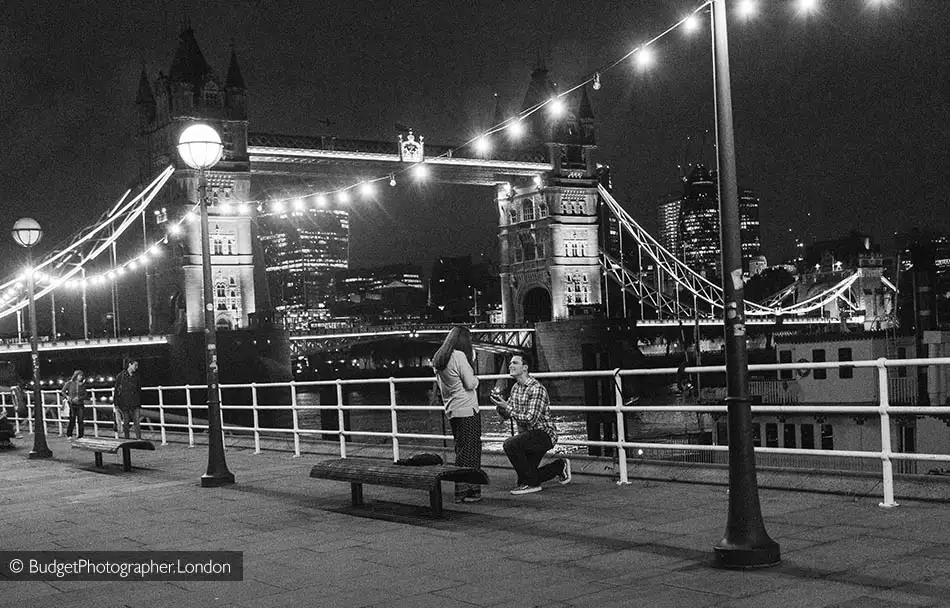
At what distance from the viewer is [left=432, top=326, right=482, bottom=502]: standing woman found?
32.7ft

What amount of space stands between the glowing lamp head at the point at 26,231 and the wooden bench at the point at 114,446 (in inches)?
197

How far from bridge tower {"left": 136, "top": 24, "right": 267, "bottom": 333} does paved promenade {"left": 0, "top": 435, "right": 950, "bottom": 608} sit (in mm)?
64686

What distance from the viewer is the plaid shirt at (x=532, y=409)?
10.1 meters

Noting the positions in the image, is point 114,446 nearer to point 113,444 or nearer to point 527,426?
point 113,444

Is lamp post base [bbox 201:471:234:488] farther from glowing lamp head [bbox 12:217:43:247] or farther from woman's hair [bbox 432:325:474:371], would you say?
glowing lamp head [bbox 12:217:43:247]

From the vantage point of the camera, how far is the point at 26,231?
1909 cm

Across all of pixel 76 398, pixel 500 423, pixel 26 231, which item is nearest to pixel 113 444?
pixel 26 231

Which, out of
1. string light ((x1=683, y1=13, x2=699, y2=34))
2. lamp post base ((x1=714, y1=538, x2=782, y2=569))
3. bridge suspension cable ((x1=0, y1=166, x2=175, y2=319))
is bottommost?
lamp post base ((x1=714, y1=538, x2=782, y2=569))

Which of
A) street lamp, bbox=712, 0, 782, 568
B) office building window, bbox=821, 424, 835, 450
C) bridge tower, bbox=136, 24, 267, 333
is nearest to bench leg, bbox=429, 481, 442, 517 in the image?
street lamp, bbox=712, 0, 782, 568

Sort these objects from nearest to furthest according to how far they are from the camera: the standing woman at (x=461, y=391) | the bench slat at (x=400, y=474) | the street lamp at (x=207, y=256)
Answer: the bench slat at (x=400, y=474) < the standing woman at (x=461, y=391) < the street lamp at (x=207, y=256)

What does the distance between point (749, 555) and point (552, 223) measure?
8986 cm

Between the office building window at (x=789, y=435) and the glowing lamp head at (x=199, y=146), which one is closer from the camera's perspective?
the glowing lamp head at (x=199, y=146)

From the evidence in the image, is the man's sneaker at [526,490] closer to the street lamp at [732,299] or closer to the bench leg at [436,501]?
the bench leg at [436,501]

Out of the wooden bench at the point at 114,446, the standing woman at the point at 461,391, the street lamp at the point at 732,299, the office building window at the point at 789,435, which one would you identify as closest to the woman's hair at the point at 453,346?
the standing woman at the point at 461,391
